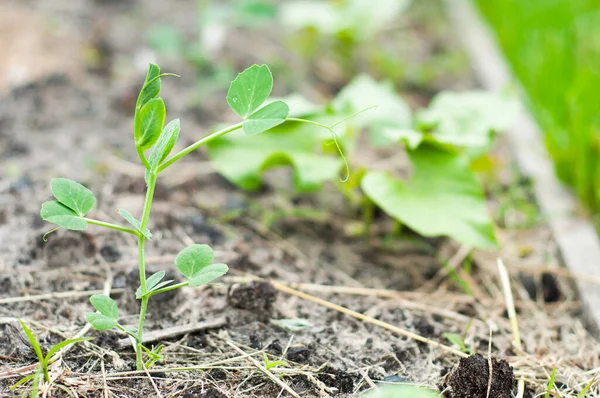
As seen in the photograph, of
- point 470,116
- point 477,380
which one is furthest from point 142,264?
point 470,116

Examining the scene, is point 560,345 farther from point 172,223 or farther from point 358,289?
point 172,223

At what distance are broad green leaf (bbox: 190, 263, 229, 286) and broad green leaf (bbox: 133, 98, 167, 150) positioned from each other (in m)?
0.23

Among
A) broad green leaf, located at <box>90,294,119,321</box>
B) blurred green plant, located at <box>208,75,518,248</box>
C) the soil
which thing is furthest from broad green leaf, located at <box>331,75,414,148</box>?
broad green leaf, located at <box>90,294,119,321</box>

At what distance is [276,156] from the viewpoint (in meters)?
1.57

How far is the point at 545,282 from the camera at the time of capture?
1569 millimetres

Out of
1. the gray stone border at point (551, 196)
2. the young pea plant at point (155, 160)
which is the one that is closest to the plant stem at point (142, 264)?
the young pea plant at point (155, 160)

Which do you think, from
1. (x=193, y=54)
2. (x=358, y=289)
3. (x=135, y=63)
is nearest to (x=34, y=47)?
(x=135, y=63)

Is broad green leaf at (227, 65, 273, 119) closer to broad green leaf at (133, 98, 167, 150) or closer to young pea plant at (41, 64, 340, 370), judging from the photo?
young pea plant at (41, 64, 340, 370)

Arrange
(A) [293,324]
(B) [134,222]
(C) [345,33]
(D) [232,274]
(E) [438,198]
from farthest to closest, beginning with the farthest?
(C) [345,33] < (E) [438,198] < (D) [232,274] < (A) [293,324] < (B) [134,222]

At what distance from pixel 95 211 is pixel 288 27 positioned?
1.88 meters

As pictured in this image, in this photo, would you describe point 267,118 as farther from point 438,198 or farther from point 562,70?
point 562,70

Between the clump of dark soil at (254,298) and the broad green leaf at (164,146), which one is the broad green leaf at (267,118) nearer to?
the broad green leaf at (164,146)

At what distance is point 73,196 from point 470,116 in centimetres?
119

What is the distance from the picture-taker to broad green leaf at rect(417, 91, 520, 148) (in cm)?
166
